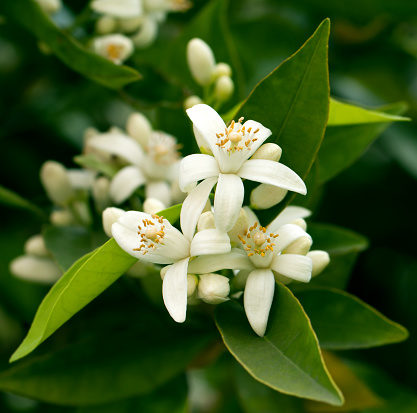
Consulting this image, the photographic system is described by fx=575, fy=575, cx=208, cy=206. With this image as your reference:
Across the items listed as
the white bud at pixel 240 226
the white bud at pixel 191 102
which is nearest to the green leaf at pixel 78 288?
the white bud at pixel 240 226

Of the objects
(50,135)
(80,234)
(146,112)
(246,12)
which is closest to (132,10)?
(146,112)

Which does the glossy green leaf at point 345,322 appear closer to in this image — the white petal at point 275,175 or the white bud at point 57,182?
the white petal at point 275,175

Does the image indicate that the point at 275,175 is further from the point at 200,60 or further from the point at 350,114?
the point at 200,60

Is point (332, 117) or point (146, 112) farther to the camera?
point (146, 112)

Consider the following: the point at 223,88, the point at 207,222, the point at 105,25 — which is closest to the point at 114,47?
the point at 105,25

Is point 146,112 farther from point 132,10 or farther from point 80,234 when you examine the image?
point 80,234

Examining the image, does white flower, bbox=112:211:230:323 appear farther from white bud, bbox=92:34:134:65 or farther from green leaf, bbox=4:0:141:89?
white bud, bbox=92:34:134:65

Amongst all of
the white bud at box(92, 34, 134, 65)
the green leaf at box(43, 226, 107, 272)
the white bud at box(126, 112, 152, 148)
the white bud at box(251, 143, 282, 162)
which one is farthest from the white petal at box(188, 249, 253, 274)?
the white bud at box(92, 34, 134, 65)
